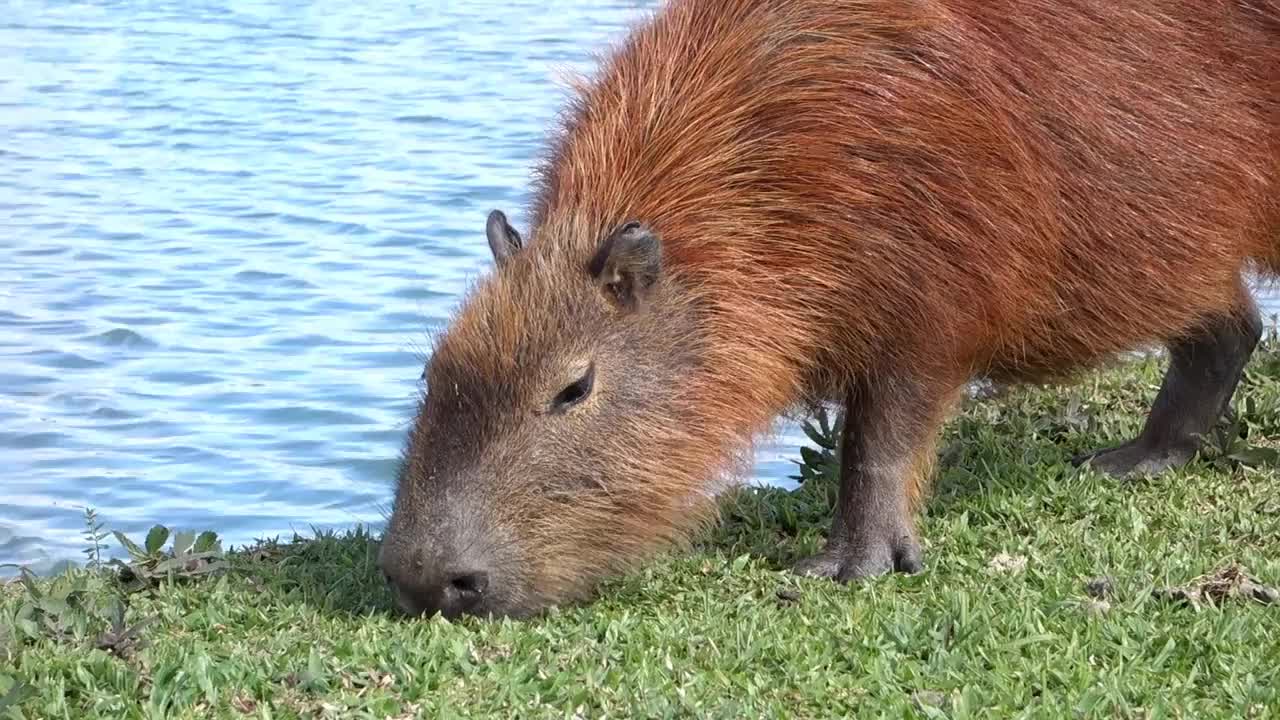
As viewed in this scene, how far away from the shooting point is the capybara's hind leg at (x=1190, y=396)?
5965 mm

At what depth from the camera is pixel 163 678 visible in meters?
4.19

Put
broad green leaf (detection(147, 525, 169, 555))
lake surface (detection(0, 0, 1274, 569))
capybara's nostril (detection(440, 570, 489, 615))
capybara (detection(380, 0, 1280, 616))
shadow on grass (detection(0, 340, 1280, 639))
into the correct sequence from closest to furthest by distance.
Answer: capybara's nostril (detection(440, 570, 489, 615)) < capybara (detection(380, 0, 1280, 616)) < shadow on grass (detection(0, 340, 1280, 639)) < broad green leaf (detection(147, 525, 169, 555)) < lake surface (detection(0, 0, 1274, 569))

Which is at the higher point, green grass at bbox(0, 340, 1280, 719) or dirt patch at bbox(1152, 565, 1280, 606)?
green grass at bbox(0, 340, 1280, 719)

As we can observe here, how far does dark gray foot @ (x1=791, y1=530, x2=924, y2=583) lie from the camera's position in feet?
16.9

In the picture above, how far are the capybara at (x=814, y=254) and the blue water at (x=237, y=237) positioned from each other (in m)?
0.56

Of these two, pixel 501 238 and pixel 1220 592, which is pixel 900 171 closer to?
pixel 501 238

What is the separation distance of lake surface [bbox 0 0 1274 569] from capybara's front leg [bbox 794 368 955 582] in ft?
3.42

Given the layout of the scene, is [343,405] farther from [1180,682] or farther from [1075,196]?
[1180,682]

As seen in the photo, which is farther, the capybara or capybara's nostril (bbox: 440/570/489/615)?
the capybara

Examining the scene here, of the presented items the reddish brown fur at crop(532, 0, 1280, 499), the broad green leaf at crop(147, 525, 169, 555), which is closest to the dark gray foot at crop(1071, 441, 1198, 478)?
the reddish brown fur at crop(532, 0, 1280, 499)

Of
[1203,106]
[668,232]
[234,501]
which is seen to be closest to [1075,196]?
[1203,106]

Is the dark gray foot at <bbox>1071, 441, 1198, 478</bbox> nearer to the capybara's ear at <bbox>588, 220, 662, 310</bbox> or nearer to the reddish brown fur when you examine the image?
the reddish brown fur

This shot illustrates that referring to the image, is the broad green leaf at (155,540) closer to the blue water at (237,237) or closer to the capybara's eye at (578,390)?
the blue water at (237,237)

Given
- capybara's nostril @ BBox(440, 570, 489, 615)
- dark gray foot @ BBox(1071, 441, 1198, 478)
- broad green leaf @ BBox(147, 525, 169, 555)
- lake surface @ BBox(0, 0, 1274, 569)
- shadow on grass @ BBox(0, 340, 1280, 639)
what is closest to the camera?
capybara's nostril @ BBox(440, 570, 489, 615)
